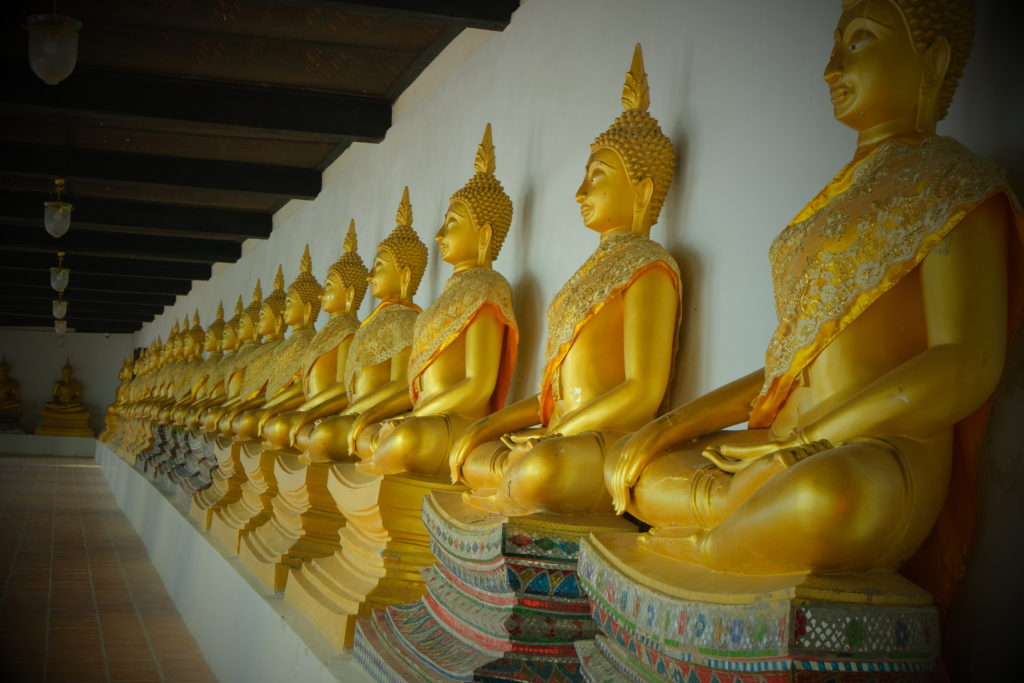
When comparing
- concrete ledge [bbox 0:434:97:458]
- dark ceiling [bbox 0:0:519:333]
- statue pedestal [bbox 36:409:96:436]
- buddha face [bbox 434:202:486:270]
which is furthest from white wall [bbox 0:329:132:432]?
buddha face [bbox 434:202:486:270]

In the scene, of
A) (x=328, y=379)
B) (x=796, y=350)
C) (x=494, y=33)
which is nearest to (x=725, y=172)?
(x=796, y=350)

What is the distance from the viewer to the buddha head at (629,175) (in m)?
2.78

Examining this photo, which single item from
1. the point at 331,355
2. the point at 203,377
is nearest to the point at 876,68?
the point at 331,355

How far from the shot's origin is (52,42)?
3.96 metres

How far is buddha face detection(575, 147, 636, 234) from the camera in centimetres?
279

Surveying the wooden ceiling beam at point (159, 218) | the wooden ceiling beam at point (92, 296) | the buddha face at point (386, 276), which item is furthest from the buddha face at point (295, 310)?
the wooden ceiling beam at point (92, 296)

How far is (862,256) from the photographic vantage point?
68.8 inches

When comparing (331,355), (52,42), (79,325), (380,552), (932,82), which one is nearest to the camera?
(932,82)

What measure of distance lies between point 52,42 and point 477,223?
5.65 ft

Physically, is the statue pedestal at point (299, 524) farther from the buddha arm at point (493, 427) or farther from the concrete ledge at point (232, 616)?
the buddha arm at point (493, 427)

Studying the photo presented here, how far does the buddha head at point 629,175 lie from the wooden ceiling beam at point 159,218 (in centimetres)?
719

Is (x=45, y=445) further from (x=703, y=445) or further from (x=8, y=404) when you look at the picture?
(x=703, y=445)

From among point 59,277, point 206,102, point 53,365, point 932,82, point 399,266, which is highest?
point 206,102

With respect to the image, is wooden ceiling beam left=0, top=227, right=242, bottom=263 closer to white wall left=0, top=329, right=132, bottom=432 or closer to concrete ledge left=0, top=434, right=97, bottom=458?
concrete ledge left=0, top=434, right=97, bottom=458
